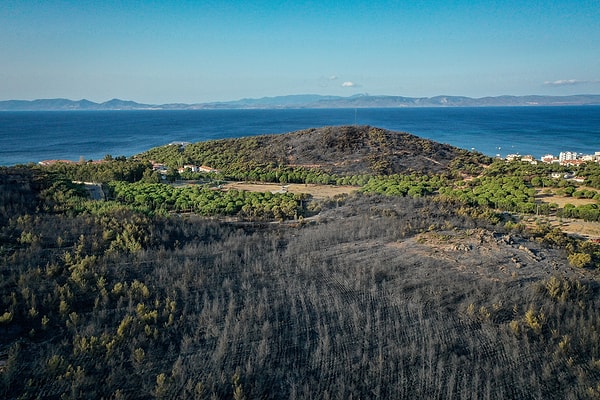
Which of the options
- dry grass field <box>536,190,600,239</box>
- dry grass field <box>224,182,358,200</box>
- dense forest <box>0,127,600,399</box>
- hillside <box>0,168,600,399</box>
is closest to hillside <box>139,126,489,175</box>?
dry grass field <box>224,182,358,200</box>

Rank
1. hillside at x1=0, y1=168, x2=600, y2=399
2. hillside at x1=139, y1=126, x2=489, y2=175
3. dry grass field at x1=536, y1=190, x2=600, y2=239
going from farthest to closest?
hillside at x1=139, y1=126, x2=489, y2=175 → dry grass field at x1=536, y1=190, x2=600, y2=239 → hillside at x1=0, y1=168, x2=600, y2=399

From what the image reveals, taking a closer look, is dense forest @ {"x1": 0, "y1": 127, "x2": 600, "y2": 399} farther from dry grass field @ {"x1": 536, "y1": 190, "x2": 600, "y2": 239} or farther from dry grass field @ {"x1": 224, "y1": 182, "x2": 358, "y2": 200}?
dry grass field @ {"x1": 224, "y1": 182, "x2": 358, "y2": 200}

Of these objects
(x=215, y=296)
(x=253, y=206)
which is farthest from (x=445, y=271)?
(x=253, y=206)

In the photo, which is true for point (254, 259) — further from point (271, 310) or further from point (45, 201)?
point (45, 201)

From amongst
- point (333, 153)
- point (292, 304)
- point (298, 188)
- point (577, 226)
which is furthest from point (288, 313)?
point (333, 153)

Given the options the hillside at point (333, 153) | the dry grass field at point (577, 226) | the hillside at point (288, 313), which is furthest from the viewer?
the hillside at point (333, 153)

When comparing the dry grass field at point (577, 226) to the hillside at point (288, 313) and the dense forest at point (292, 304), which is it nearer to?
the dense forest at point (292, 304)

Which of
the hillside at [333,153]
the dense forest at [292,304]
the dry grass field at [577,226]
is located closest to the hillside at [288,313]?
the dense forest at [292,304]
